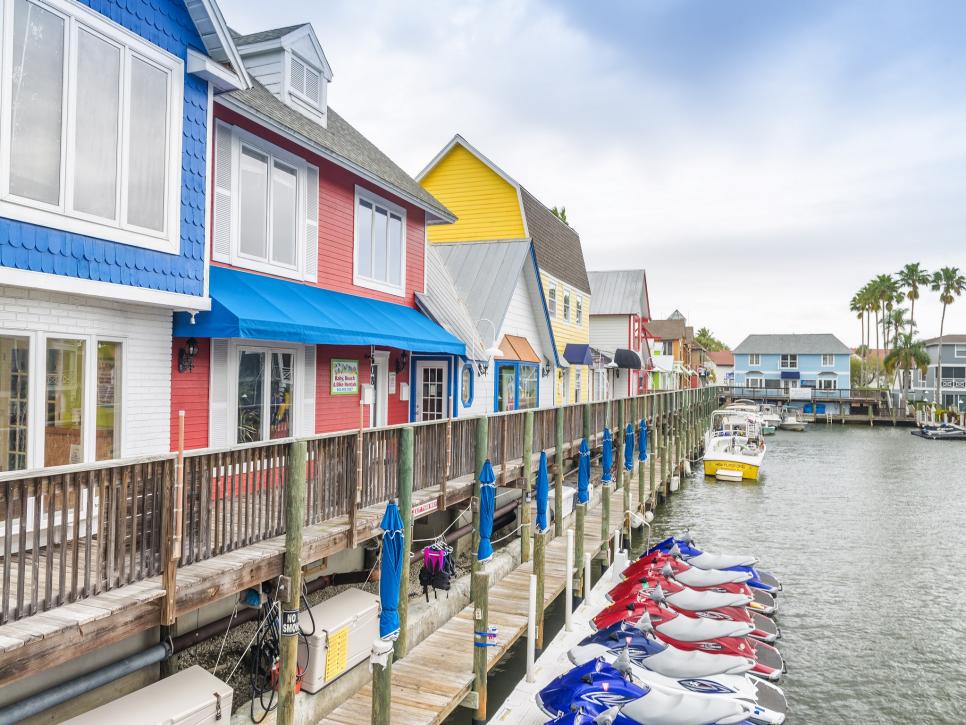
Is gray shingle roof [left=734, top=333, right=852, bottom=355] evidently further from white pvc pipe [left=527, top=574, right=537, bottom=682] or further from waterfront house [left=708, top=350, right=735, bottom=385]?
white pvc pipe [left=527, top=574, right=537, bottom=682]

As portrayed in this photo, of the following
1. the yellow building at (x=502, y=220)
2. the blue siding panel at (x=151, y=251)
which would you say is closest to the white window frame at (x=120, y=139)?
the blue siding panel at (x=151, y=251)

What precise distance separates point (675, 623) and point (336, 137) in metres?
13.5

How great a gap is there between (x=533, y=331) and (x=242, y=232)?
50.3 feet

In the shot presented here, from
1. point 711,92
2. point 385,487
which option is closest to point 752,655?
point 385,487

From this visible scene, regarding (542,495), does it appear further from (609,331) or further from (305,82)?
(609,331)

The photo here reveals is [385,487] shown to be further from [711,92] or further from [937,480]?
[937,480]

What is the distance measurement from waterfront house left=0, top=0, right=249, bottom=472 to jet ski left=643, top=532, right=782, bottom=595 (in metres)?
14.8

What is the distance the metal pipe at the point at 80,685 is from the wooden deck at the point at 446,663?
2851 millimetres

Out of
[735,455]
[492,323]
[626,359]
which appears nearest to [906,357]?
[735,455]

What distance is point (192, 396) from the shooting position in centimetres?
1119

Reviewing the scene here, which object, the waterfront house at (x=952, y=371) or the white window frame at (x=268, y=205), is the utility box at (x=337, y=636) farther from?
the waterfront house at (x=952, y=371)

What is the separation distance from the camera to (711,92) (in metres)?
25.3

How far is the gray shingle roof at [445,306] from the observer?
18.2 m

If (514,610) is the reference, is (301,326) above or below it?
above
